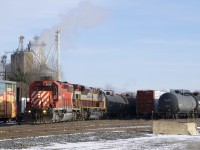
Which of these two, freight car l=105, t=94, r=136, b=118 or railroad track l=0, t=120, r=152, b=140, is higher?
freight car l=105, t=94, r=136, b=118

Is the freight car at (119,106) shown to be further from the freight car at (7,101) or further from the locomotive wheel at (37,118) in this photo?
the freight car at (7,101)

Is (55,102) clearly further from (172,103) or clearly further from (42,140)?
(172,103)

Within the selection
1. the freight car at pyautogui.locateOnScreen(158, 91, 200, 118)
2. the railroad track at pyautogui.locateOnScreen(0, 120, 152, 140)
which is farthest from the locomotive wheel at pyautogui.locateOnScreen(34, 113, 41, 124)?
the freight car at pyautogui.locateOnScreen(158, 91, 200, 118)

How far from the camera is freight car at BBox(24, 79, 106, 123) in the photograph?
99.4 ft

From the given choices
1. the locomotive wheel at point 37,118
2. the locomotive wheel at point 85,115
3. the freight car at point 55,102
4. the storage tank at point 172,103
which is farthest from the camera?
the storage tank at point 172,103

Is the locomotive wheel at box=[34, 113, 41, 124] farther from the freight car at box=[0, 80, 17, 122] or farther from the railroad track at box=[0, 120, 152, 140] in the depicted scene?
the railroad track at box=[0, 120, 152, 140]

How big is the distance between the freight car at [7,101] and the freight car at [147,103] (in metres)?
19.7

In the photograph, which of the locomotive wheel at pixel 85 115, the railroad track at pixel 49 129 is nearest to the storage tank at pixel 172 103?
Result: the locomotive wheel at pixel 85 115

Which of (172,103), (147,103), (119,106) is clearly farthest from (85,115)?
(119,106)

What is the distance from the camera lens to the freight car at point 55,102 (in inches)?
1193

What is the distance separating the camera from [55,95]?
32094 mm

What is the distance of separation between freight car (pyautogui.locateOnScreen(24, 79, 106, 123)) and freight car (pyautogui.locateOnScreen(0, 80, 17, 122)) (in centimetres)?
106

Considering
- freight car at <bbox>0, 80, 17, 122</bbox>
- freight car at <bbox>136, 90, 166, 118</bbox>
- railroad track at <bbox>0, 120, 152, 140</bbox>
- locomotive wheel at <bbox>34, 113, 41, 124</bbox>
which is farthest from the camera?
freight car at <bbox>136, 90, 166, 118</bbox>

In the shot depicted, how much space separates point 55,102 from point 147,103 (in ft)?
A: 58.0
